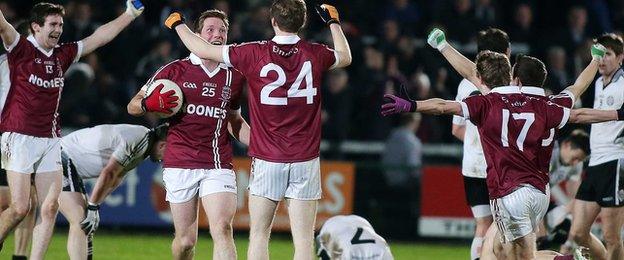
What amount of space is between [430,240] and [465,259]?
80.1 inches

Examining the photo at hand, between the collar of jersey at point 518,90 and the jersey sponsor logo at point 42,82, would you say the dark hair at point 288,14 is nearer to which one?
the collar of jersey at point 518,90

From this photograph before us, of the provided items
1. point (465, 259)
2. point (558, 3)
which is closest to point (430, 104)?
point (465, 259)

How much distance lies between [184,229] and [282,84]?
146cm

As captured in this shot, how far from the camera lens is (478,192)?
11.1 meters

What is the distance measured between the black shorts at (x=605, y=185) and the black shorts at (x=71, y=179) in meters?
4.54

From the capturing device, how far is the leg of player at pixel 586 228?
1150 cm

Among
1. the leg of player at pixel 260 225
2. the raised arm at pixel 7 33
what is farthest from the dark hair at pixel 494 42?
the raised arm at pixel 7 33

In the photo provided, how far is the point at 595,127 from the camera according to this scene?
38.1 ft

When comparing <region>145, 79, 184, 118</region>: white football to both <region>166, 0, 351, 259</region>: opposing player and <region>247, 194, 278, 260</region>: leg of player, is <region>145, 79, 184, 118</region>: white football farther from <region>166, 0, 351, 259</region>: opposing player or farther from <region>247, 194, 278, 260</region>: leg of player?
<region>247, 194, 278, 260</region>: leg of player

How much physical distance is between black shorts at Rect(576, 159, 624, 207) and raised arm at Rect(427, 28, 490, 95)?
64.7 inches

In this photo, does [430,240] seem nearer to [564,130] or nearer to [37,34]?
[564,130]

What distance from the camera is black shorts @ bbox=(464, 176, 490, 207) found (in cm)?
1107

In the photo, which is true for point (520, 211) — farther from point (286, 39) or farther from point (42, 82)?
point (42, 82)

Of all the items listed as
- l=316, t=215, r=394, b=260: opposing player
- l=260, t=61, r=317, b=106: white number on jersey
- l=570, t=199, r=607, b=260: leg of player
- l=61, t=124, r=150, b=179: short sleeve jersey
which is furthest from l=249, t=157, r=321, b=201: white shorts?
l=570, t=199, r=607, b=260: leg of player
